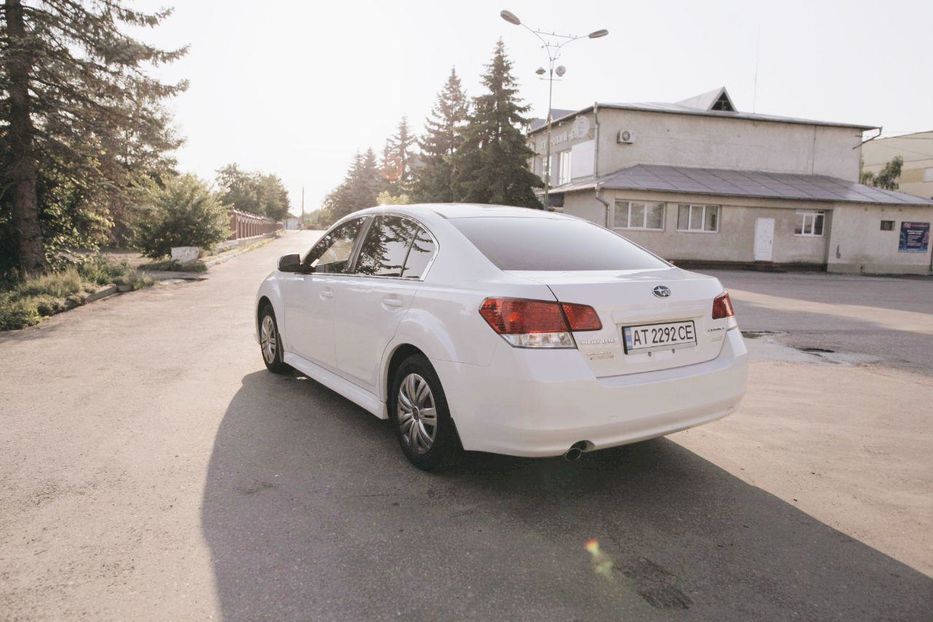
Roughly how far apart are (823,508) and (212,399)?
4.53 m

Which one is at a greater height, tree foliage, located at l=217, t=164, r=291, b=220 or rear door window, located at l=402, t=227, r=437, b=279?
tree foliage, located at l=217, t=164, r=291, b=220

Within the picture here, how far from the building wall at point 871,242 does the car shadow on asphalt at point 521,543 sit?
3098 cm

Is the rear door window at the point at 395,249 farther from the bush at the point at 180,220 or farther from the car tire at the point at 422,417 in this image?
the bush at the point at 180,220

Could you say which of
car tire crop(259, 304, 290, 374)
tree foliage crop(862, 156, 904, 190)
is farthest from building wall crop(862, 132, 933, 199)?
car tire crop(259, 304, 290, 374)

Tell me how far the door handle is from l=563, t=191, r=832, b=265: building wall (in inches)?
977

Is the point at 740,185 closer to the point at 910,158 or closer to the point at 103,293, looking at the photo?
the point at 103,293

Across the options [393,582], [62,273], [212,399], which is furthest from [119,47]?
[393,582]

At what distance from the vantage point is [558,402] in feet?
10.1

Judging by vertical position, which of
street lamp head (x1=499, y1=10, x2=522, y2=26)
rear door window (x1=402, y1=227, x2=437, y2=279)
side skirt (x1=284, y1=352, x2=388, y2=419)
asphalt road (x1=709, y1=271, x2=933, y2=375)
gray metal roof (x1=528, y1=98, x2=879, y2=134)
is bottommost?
asphalt road (x1=709, y1=271, x2=933, y2=375)

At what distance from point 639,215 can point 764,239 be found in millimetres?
6403

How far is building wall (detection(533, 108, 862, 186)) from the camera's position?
3012 centimetres

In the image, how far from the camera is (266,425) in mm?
4656

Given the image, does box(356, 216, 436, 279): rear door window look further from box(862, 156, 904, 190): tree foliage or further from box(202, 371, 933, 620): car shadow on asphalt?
box(862, 156, 904, 190): tree foliage

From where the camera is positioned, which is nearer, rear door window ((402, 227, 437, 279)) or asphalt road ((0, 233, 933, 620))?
asphalt road ((0, 233, 933, 620))
